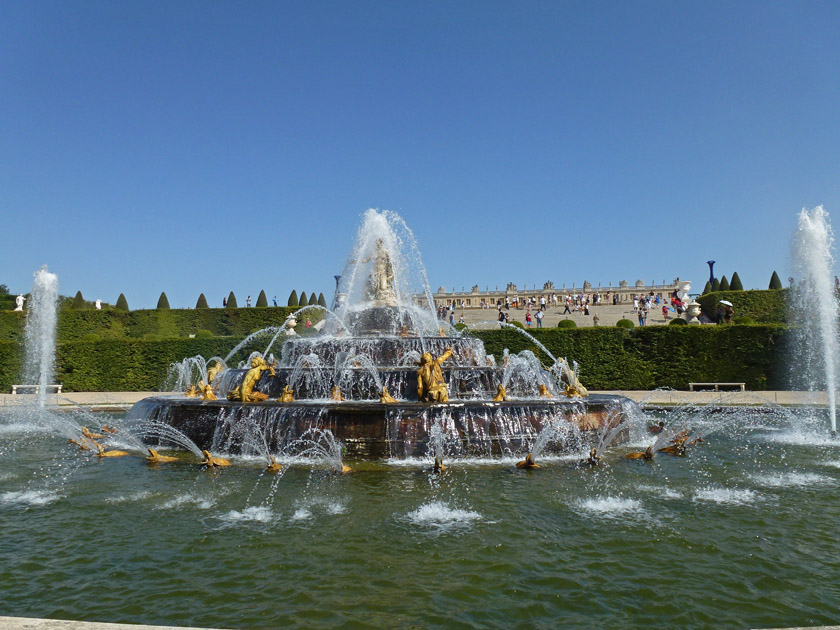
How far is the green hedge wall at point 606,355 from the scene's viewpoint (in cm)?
2247

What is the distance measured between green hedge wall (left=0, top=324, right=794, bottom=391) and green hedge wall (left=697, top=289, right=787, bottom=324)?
1811cm

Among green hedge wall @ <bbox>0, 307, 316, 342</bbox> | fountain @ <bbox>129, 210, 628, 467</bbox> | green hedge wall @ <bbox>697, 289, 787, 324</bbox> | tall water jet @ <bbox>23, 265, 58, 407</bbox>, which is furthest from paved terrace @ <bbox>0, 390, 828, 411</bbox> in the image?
green hedge wall @ <bbox>697, 289, 787, 324</bbox>

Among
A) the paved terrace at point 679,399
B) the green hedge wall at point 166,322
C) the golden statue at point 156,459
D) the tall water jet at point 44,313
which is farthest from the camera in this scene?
the green hedge wall at point 166,322

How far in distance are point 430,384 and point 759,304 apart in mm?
36276

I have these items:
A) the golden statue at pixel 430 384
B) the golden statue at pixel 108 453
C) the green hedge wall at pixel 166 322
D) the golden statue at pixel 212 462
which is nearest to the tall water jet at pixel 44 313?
the golden statue at pixel 108 453

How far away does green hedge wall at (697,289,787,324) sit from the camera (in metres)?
38.3

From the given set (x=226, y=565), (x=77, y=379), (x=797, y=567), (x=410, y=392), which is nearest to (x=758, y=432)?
(x=410, y=392)

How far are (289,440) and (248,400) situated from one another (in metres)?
1.77

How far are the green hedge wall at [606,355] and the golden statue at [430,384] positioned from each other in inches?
576

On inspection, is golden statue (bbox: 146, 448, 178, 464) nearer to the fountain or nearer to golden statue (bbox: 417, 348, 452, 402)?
the fountain

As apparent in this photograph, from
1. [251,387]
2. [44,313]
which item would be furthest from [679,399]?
[44,313]

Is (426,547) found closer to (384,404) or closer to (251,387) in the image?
(384,404)

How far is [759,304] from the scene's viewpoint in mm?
39219

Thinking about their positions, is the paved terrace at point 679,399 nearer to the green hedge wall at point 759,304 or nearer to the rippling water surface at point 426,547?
the rippling water surface at point 426,547
